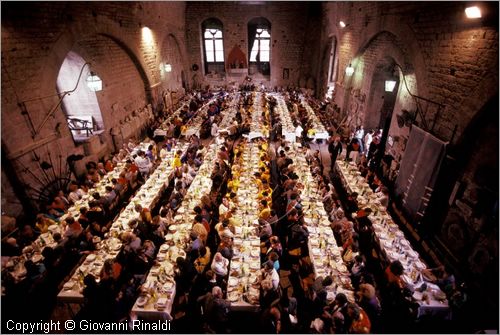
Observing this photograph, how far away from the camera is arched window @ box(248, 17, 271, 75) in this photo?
80.7ft

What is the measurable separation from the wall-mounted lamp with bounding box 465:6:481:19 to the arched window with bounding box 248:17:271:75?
20529mm

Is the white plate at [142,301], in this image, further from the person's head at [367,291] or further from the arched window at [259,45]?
the arched window at [259,45]

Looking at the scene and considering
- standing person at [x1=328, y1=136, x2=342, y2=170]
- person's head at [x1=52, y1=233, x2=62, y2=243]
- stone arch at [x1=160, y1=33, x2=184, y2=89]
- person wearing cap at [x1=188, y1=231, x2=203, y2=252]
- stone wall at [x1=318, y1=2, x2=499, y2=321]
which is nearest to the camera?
stone wall at [x1=318, y1=2, x2=499, y2=321]

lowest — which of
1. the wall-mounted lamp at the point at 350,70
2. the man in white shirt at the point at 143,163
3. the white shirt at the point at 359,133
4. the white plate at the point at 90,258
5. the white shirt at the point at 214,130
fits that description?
the white plate at the point at 90,258

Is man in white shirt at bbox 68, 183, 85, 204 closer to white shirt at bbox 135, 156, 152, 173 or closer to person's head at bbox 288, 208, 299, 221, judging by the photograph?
white shirt at bbox 135, 156, 152, 173

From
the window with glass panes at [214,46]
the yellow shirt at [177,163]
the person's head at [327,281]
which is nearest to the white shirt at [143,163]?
the yellow shirt at [177,163]

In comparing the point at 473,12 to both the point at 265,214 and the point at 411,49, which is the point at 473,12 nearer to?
the point at 411,49

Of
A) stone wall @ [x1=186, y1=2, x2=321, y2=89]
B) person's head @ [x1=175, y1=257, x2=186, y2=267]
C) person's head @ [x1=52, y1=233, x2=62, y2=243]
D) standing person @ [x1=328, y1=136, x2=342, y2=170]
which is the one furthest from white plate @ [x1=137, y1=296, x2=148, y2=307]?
stone wall @ [x1=186, y1=2, x2=321, y2=89]

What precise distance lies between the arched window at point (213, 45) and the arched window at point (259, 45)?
8.80 feet

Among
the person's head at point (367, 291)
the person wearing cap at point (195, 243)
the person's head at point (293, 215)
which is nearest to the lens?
the person's head at point (367, 291)

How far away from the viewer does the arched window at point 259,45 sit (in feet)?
80.7

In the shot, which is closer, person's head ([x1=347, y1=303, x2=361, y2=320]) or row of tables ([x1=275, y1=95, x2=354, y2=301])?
person's head ([x1=347, y1=303, x2=361, y2=320])

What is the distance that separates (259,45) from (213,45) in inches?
165

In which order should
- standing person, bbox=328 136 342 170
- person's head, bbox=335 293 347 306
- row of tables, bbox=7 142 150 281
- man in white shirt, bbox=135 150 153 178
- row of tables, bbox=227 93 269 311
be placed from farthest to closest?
standing person, bbox=328 136 342 170 → man in white shirt, bbox=135 150 153 178 → row of tables, bbox=7 142 150 281 → row of tables, bbox=227 93 269 311 → person's head, bbox=335 293 347 306
